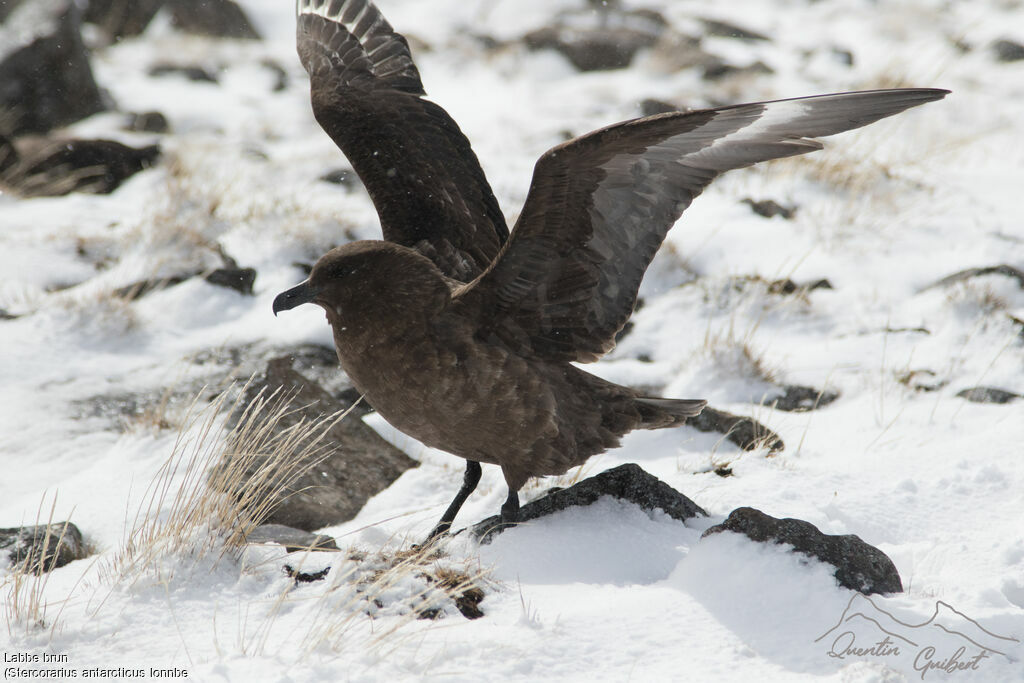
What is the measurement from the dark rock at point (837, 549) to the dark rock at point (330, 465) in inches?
62.8

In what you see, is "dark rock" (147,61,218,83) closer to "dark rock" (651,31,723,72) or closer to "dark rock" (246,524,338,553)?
"dark rock" (651,31,723,72)

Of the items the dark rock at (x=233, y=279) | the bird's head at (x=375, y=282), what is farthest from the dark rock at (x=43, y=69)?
the bird's head at (x=375, y=282)

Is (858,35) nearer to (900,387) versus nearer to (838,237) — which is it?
(838,237)

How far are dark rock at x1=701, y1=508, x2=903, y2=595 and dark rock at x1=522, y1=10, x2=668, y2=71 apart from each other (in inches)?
434

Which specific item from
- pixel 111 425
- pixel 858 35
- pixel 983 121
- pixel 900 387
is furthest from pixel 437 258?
pixel 858 35

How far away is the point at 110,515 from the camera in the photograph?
136 inches

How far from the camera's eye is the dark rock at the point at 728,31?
14358 millimetres

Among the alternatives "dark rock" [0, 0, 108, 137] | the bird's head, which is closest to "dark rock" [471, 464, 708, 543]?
the bird's head

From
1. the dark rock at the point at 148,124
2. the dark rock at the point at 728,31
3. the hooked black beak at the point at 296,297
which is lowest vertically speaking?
the hooked black beak at the point at 296,297

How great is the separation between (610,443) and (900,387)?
190 cm

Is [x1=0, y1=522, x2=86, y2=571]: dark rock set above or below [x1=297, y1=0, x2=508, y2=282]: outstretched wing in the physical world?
below

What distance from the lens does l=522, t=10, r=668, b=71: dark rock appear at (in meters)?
12.8

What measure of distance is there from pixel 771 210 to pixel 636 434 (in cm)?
292

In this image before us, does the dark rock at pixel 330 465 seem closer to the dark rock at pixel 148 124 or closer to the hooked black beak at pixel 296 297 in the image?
the hooked black beak at pixel 296 297
